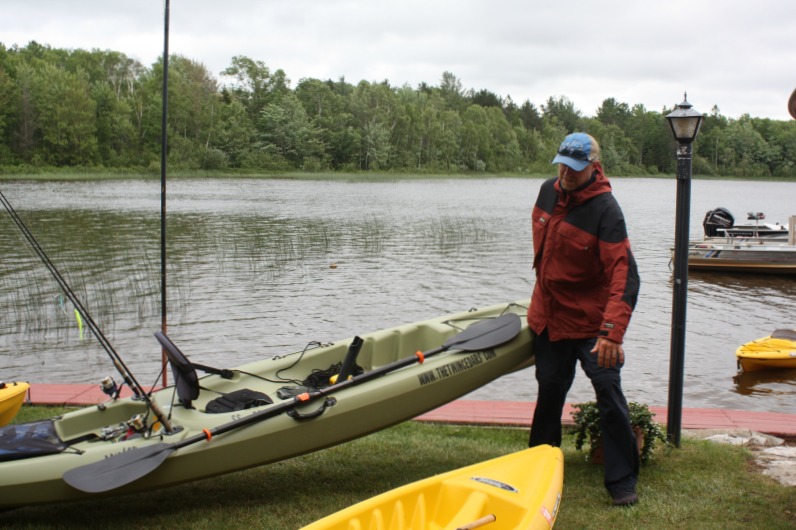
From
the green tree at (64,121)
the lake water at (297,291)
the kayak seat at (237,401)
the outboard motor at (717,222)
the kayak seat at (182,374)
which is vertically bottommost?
the lake water at (297,291)

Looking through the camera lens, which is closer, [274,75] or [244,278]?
[244,278]

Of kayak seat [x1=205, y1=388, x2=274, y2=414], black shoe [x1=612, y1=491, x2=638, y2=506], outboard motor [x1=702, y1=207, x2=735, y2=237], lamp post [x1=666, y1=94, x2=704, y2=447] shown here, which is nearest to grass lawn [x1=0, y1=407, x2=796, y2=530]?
black shoe [x1=612, y1=491, x2=638, y2=506]

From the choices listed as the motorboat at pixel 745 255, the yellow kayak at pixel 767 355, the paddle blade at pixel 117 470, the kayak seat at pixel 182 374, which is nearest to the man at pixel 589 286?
the kayak seat at pixel 182 374

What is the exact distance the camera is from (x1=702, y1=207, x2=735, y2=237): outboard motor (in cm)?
2246

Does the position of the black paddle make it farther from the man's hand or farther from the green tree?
the green tree

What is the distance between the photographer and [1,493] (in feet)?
12.3

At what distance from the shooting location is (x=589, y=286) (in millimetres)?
4355

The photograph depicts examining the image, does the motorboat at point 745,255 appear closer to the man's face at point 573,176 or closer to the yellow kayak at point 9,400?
the man's face at point 573,176

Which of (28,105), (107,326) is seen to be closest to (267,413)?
(107,326)

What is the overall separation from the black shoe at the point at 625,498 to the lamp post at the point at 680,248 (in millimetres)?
1173

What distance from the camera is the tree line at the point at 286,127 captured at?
62844mm

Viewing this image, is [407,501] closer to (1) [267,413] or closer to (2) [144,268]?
(1) [267,413]

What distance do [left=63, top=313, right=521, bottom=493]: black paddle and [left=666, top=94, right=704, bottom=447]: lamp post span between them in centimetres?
113

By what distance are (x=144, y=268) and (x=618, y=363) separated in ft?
45.2
